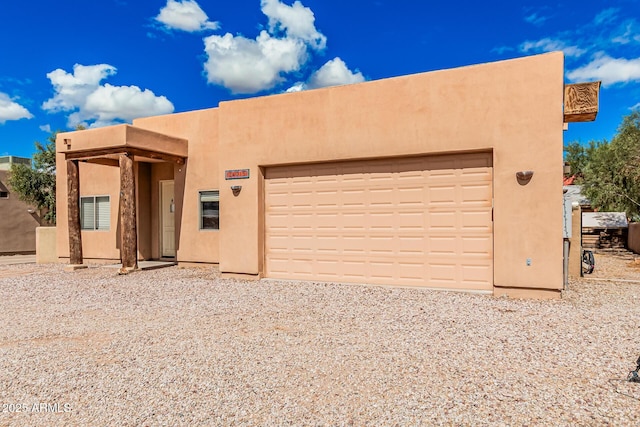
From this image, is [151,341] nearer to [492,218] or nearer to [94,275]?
[492,218]

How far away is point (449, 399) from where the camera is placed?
3082 millimetres

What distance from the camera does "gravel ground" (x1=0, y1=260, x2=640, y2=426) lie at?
2.91m

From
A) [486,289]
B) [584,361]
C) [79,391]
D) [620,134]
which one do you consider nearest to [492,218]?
[486,289]

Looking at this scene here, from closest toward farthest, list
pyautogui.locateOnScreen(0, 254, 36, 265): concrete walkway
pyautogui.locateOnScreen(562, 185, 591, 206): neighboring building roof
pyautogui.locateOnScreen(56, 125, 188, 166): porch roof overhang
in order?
→ pyautogui.locateOnScreen(56, 125, 188, 166): porch roof overhang, pyautogui.locateOnScreen(0, 254, 36, 265): concrete walkway, pyautogui.locateOnScreen(562, 185, 591, 206): neighboring building roof

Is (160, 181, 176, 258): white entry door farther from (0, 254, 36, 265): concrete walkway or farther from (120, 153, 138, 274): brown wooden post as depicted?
(0, 254, 36, 265): concrete walkway

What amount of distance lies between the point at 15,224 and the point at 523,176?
821 inches

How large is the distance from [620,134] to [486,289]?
15823mm

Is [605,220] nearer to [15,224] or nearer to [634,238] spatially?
[634,238]

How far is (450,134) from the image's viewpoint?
23.9ft

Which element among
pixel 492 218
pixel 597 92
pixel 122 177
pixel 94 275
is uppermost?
pixel 597 92

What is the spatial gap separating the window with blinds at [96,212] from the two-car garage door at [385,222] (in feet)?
21.6

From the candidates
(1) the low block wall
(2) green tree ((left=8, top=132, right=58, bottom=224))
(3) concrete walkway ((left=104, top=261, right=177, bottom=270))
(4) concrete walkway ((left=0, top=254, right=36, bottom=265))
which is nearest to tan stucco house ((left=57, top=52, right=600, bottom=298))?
(3) concrete walkway ((left=104, top=261, right=177, bottom=270))

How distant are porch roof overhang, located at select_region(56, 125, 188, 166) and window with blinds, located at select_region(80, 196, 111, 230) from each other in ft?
6.62

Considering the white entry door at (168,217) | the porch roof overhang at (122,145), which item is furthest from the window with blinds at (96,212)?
the porch roof overhang at (122,145)
